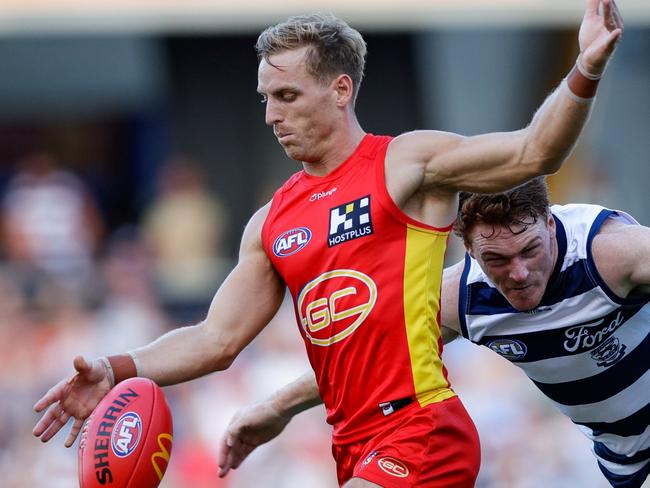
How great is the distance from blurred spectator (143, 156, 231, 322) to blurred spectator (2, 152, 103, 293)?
669 mm

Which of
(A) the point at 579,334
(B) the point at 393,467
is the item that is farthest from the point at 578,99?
(B) the point at 393,467

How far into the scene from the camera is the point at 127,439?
4.94 metres

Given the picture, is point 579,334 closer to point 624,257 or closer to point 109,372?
point 624,257

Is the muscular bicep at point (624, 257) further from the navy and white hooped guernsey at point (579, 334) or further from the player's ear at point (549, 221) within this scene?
the player's ear at point (549, 221)

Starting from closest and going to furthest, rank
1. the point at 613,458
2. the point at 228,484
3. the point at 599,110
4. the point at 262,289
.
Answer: the point at 262,289 < the point at 613,458 < the point at 228,484 < the point at 599,110

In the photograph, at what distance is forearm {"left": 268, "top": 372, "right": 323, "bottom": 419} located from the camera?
560 centimetres

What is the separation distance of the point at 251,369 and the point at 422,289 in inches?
202

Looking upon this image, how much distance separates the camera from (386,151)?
4.94 metres

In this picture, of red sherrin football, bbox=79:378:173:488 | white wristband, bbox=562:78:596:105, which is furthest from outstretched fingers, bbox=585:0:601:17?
red sherrin football, bbox=79:378:173:488

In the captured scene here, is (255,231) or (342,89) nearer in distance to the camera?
(342,89)

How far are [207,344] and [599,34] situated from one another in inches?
81.7

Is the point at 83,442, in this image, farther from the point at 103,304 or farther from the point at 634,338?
the point at 103,304

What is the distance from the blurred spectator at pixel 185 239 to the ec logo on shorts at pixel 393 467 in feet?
24.3

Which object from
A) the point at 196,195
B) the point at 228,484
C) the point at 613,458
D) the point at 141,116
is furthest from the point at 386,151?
the point at 141,116
